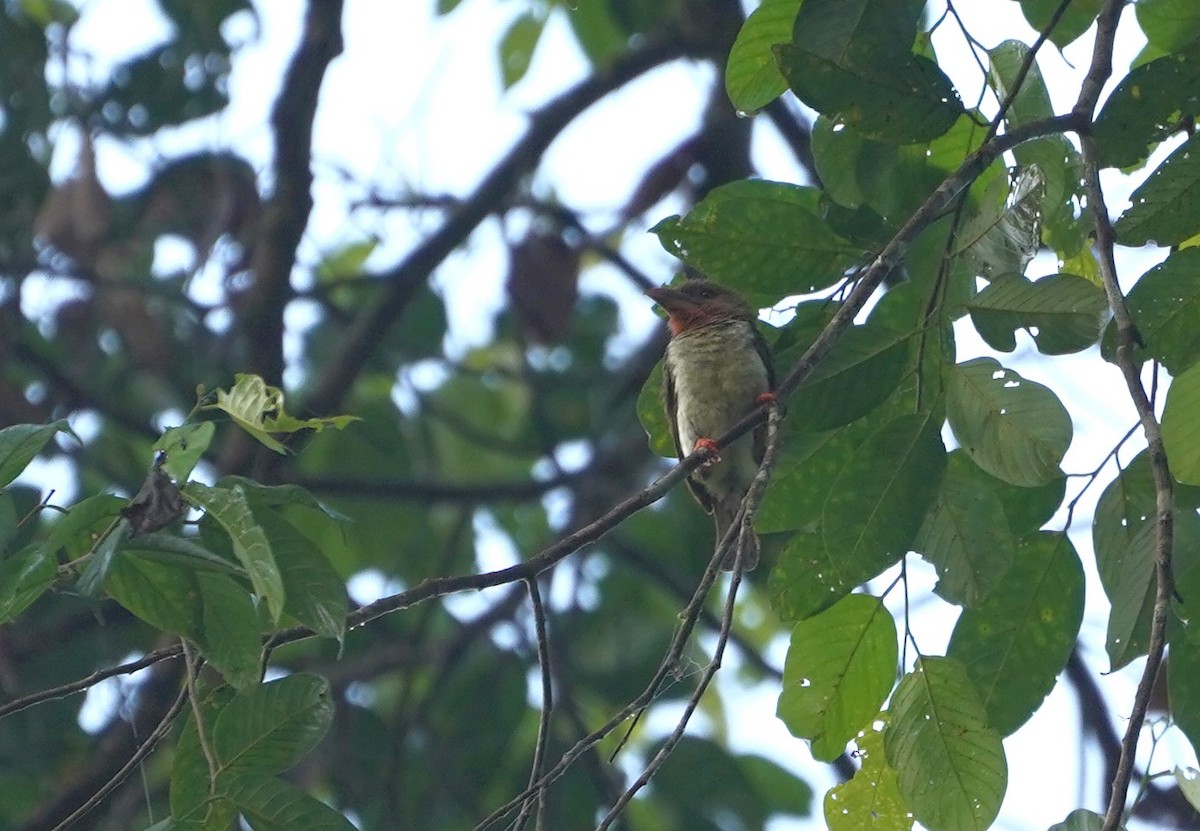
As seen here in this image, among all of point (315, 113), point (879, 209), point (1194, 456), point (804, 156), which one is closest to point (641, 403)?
point (879, 209)

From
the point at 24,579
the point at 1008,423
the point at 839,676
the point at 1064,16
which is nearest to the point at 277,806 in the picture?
the point at 24,579

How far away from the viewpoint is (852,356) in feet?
8.83

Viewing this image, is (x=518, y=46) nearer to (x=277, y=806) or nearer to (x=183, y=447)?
(x=183, y=447)

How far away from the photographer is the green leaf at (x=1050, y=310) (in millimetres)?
2553

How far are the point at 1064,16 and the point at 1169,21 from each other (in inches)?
13.2

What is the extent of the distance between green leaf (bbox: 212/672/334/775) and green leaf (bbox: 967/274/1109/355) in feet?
4.34

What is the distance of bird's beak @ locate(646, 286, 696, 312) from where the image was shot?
186 inches

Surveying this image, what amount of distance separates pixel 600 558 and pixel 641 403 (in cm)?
470

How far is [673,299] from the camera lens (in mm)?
4785

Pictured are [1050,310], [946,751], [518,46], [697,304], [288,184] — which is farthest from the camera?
[288,184]

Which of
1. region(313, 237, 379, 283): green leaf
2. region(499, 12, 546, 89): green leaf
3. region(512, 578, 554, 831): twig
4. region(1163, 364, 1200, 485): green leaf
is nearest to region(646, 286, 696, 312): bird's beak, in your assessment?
region(499, 12, 546, 89): green leaf

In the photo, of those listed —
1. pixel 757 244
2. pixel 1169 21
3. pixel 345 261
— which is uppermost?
pixel 345 261

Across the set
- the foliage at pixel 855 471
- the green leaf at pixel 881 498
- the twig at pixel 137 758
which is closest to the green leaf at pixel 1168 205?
the foliage at pixel 855 471

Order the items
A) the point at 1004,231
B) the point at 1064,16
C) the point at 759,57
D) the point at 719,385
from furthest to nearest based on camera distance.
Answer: the point at 719,385
the point at 1064,16
the point at 759,57
the point at 1004,231
